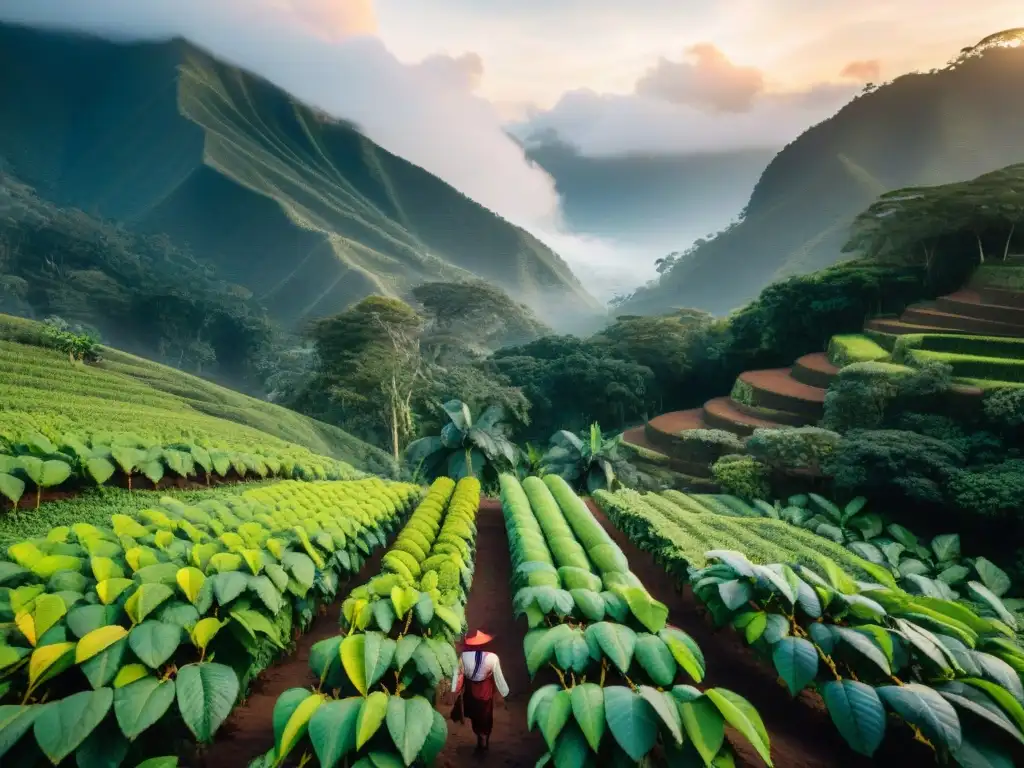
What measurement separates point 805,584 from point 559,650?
1.63m

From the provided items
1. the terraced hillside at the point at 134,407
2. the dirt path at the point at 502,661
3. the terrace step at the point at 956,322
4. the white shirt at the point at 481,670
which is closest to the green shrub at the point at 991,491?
the dirt path at the point at 502,661

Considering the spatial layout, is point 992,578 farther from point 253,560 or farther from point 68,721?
point 68,721

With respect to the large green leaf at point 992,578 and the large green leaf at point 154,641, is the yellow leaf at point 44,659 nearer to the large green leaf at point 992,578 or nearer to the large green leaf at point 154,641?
the large green leaf at point 154,641

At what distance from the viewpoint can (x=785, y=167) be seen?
58938 mm

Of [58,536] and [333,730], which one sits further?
[58,536]

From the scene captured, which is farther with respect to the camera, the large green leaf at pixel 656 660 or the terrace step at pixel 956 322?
the terrace step at pixel 956 322

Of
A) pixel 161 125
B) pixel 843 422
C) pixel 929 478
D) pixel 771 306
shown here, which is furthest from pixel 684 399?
pixel 161 125

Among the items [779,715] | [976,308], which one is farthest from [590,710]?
[976,308]

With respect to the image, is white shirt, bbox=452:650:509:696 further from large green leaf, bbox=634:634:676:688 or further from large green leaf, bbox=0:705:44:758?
large green leaf, bbox=0:705:44:758

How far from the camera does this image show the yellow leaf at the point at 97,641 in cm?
213

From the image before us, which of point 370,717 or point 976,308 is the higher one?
point 976,308

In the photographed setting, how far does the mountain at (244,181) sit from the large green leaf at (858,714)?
56521 millimetres

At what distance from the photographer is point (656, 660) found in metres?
2.62

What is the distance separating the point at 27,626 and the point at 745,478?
1121cm
